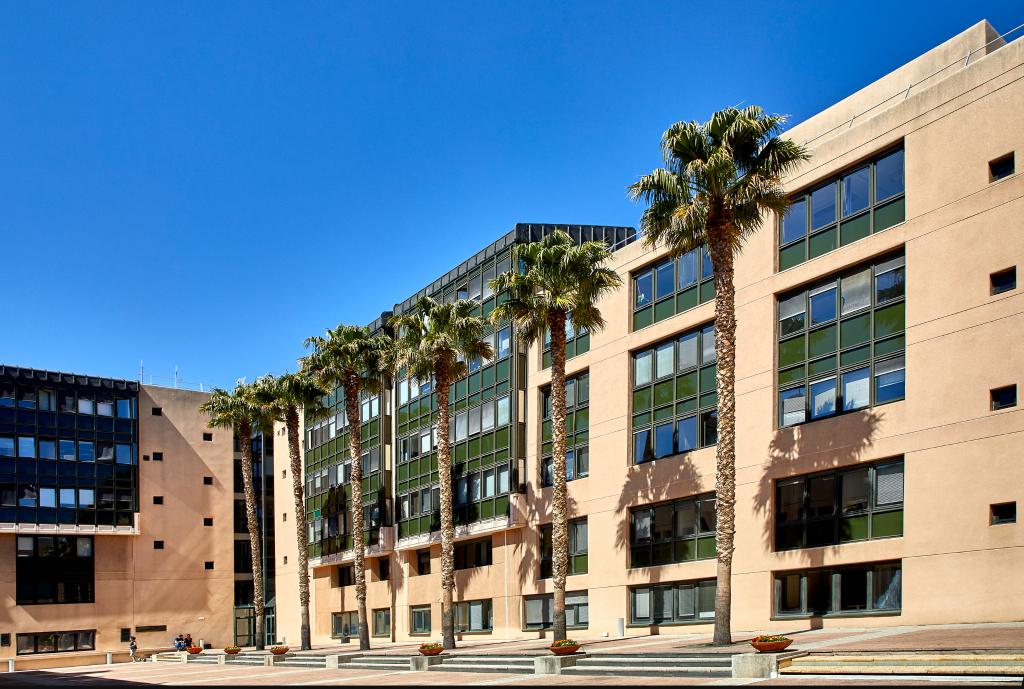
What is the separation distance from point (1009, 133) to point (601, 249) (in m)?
13.4

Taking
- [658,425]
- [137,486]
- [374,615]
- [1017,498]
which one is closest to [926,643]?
[1017,498]

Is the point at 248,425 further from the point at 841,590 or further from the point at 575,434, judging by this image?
the point at 841,590

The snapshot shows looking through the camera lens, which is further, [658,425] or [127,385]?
[127,385]

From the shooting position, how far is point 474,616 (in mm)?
51812

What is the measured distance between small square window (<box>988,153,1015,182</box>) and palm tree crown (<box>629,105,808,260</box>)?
499 centimetres

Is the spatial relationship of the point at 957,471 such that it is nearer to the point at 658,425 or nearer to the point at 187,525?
the point at 658,425

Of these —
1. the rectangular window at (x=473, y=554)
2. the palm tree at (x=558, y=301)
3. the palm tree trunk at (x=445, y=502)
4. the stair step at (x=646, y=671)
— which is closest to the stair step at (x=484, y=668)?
the stair step at (x=646, y=671)

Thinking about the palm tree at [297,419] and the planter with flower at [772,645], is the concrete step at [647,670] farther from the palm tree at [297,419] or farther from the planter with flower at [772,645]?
the palm tree at [297,419]

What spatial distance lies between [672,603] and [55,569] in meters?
50.8

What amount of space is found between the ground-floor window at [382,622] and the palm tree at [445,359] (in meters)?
17.2

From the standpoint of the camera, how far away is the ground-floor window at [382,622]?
60.5 metres

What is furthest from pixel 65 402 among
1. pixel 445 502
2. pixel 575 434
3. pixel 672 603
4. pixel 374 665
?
pixel 672 603

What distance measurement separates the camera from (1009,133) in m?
28.0

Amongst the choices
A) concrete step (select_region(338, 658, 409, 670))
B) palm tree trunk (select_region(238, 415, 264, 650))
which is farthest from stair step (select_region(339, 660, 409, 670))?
palm tree trunk (select_region(238, 415, 264, 650))
